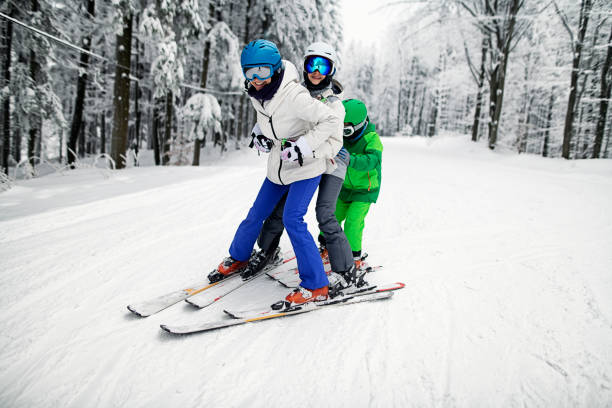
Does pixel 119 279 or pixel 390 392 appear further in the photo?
pixel 119 279

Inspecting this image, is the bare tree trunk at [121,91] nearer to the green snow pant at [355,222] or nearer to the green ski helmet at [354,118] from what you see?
the green ski helmet at [354,118]

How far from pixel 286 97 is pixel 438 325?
209 cm

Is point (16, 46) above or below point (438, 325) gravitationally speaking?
above

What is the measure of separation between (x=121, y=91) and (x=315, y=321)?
31.5 ft

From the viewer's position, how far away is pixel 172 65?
11164 millimetres

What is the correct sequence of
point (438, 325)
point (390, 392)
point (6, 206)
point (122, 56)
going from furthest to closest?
point (122, 56), point (6, 206), point (438, 325), point (390, 392)

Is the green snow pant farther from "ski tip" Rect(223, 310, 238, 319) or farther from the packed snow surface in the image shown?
"ski tip" Rect(223, 310, 238, 319)

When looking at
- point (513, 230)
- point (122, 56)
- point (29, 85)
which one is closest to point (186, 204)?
point (513, 230)

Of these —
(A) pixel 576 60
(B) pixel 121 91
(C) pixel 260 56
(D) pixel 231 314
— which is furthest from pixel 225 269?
(A) pixel 576 60


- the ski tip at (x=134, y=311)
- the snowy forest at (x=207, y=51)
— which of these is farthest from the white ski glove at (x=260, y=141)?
the snowy forest at (x=207, y=51)

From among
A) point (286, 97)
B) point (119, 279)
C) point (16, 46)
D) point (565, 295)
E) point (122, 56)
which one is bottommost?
point (119, 279)

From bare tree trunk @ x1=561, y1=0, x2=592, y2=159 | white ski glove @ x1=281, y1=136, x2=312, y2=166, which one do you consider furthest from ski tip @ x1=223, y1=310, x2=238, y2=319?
bare tree trunk @ x1=561, y1=0, x2=592, y2=159

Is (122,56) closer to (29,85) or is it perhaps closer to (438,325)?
(29,85)

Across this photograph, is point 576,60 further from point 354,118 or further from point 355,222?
point 355,222
